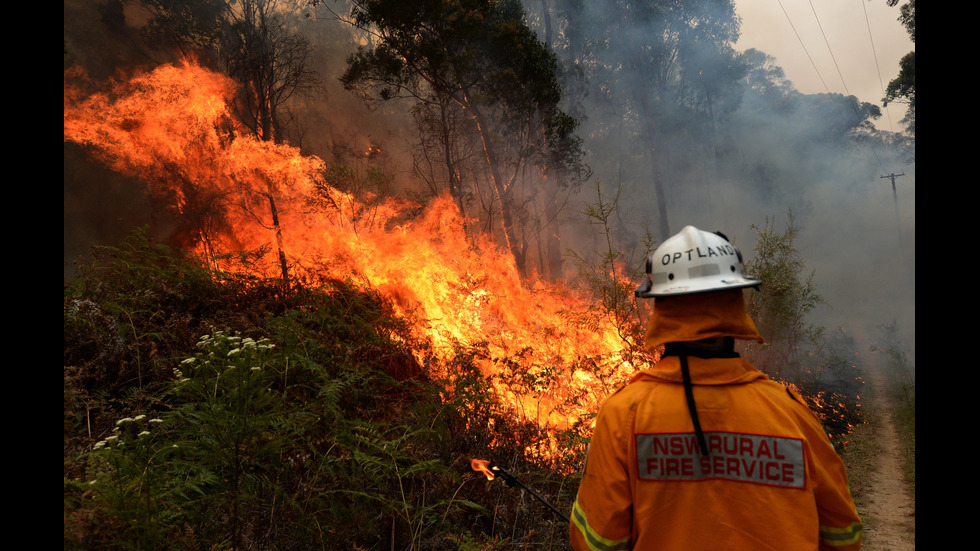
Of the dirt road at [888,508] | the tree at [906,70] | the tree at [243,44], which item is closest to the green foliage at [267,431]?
the dirt road at [888,508]

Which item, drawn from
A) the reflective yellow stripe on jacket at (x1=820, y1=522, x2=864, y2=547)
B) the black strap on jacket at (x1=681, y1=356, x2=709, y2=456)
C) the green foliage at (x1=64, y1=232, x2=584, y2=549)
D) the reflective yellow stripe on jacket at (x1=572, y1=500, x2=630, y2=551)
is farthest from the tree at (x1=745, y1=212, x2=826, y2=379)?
the reflective yellow stripe on jacket at (x1=572, y1=500, x2=630, y2=551)

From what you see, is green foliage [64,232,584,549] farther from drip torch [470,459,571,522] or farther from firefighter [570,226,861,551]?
firefighter [570,226,861,551]

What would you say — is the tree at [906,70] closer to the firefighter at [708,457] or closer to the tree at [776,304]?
the tree at [776,304]

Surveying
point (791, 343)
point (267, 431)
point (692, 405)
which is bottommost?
point (791, 343)

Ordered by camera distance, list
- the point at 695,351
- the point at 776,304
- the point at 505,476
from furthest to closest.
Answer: the point at 776,304, the point at 505,476, the point at 695,351

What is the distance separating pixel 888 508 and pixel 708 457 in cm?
1090

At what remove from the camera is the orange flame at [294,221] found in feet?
29.2

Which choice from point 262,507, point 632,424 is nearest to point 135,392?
point 262,507

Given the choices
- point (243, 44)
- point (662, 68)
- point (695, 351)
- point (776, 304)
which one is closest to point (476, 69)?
point (243, 44)

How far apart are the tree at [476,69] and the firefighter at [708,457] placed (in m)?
13.9

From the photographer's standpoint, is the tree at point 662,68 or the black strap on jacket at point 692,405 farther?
the tree at point 662,68

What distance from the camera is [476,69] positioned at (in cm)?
1530

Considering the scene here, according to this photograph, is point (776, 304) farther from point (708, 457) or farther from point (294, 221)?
point (708, 457)

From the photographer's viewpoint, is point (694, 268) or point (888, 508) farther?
point (888, 508)
